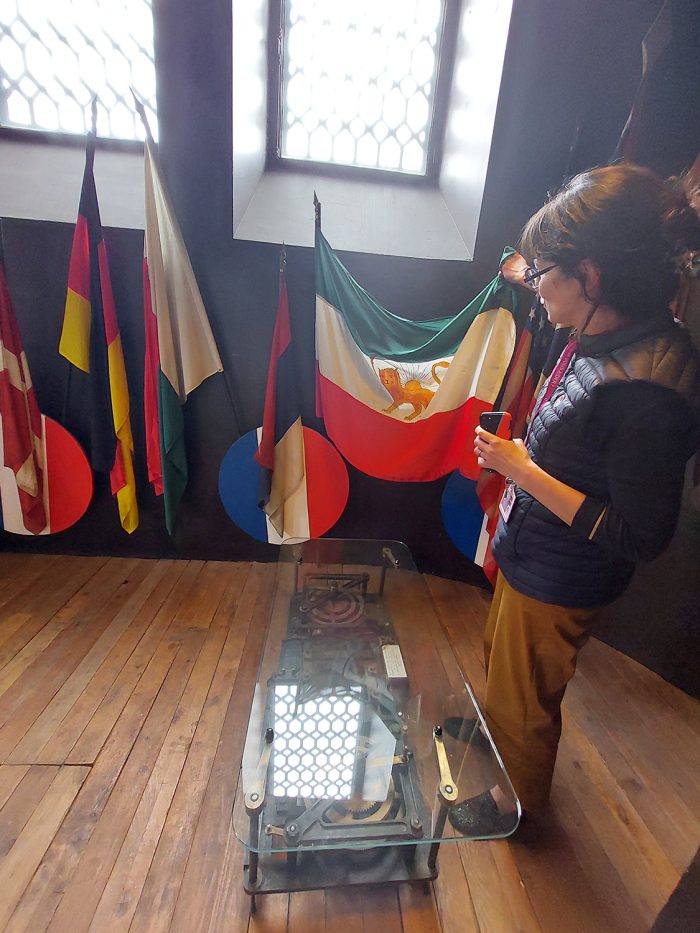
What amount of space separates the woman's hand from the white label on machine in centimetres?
60

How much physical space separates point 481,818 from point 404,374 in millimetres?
1188

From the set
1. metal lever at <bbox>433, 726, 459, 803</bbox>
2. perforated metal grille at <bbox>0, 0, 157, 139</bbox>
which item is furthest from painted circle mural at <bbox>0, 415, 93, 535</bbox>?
metal lever at <bbox>433, 726, 459, 803</bbox>

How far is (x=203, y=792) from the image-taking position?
1.02 metres

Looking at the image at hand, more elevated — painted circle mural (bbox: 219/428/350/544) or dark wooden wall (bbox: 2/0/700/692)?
dark wooden wall (bbox: 2/0/700/692)

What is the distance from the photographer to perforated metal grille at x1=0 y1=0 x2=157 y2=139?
155cm

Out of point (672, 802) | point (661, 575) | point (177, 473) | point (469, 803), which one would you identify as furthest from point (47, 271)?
point (672, 802)

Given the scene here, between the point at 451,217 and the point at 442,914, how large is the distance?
1.96m

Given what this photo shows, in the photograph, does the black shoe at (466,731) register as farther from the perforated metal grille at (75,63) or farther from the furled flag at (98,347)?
the perforated metal grille at (75,63)

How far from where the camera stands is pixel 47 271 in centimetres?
156

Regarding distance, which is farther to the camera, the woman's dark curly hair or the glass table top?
the glass table top

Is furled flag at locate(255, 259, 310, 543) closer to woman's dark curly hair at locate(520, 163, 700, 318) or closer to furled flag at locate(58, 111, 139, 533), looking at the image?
furled flag at locate(58, 111, 139, 533)

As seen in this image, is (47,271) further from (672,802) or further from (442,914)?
(672,802)

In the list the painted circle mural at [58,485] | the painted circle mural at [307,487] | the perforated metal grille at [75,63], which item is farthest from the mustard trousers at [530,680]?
the perforated metal grille at [75,63]

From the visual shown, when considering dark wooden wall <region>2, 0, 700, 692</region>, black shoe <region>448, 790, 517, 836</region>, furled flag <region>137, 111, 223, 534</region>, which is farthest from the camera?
furled flag <region>137, 111, 223, 534</region>
